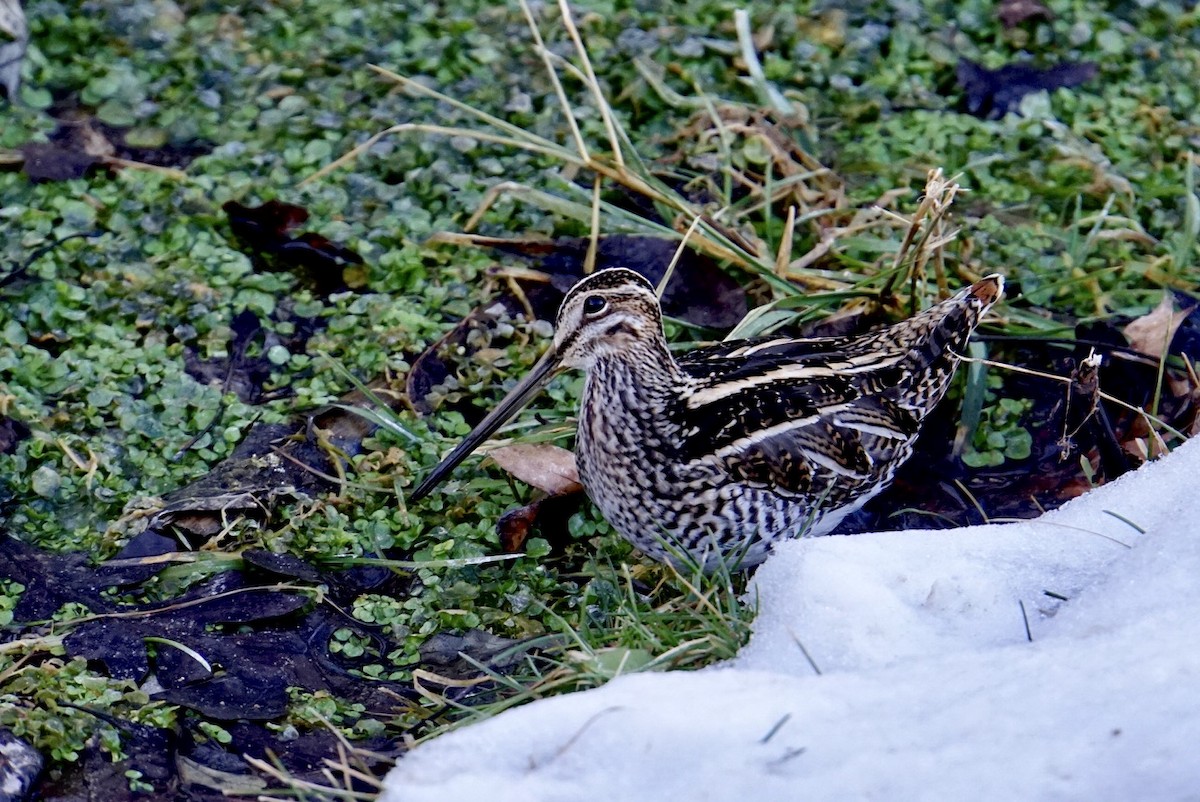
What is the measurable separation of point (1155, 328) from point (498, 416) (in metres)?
1.99

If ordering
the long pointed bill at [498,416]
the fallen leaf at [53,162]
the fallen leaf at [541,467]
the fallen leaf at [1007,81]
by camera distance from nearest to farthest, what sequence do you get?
the long pointed bill at [498,416] < the fallen leaf at [541,467] < the fallen leaf at [53,162] < the fallen leaf at [1007,81]

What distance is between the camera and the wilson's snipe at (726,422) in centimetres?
384

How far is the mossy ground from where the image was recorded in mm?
4129

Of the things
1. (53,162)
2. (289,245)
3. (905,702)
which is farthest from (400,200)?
(905,702)

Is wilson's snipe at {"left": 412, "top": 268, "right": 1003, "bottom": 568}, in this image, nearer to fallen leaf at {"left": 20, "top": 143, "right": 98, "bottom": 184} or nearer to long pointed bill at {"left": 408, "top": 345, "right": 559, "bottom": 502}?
long pointed bill at {"left": 408, "top": 345, "right": 559, "bottom": 502}

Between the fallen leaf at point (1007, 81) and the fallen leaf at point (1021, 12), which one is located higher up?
the fallen leaf at point (1021, 12)

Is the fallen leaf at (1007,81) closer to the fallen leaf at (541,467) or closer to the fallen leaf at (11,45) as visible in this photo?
the fallen leaf at (541,467)

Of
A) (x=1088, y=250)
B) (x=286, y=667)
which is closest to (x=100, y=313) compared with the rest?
(x=286, y=667)

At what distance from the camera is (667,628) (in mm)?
3373

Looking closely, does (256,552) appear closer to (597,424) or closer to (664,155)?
(597,424)

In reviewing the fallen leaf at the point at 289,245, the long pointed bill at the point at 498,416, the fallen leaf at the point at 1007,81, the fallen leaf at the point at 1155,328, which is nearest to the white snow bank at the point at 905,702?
the long pointed bill at the point at 498,416

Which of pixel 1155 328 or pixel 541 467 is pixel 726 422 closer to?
pixel 541 467

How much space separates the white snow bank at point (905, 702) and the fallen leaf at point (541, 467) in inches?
41.5

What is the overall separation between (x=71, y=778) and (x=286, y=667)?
603 millimetres
